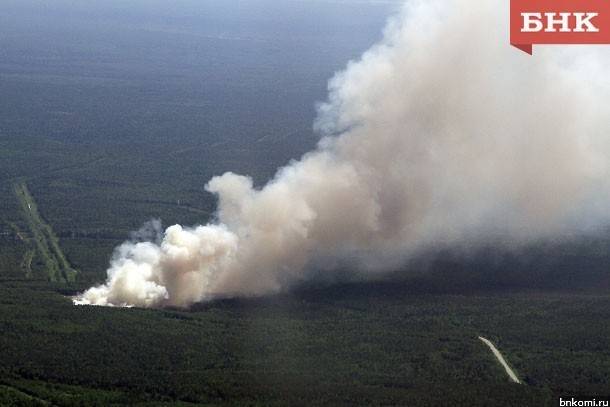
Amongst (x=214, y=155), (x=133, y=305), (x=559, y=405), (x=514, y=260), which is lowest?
(x=559, y=405)

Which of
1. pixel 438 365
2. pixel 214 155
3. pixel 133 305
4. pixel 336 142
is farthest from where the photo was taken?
pixel 214 155

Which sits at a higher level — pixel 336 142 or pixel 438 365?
pixel 336 142

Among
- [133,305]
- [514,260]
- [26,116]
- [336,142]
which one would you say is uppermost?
[26,116]

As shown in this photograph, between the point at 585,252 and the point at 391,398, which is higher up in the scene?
the point at 585,252

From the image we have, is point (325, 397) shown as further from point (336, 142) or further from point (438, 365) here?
point (336, 142)

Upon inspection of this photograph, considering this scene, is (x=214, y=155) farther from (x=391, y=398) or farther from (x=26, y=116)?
(x=391, y=398)

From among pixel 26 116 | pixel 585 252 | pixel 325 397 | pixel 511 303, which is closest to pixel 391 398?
pixel 325 397

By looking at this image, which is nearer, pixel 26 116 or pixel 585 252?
pixel 585 252

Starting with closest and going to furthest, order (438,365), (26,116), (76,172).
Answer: (438,365) → (76,172) → (26,116)

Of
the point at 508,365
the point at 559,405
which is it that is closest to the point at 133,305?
the point at 508,365
